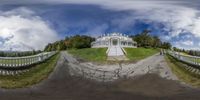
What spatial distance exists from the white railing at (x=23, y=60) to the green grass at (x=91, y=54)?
227 mm

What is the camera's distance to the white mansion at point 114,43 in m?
14.4

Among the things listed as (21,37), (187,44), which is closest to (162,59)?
(187,44)

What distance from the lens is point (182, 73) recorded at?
48.0 feet

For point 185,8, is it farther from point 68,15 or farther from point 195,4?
point 68,15

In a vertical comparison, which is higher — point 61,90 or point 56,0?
point 56,0

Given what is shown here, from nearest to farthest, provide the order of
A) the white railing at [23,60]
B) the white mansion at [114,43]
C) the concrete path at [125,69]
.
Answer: the white railing at [23,60] → the white mansion at [114,43] → the concrete path at [125,69]

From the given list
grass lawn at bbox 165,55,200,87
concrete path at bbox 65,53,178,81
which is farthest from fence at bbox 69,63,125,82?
grass lawn at bbox 165,55,200,87

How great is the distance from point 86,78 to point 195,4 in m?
1.31

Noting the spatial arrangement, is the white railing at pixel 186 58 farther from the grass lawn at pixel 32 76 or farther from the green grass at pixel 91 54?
the grass lawn at pixel 32 76

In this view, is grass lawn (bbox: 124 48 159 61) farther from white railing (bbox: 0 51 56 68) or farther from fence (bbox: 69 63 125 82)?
white railing (bbox: 0 51 56 68)

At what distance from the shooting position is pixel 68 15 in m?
14.4

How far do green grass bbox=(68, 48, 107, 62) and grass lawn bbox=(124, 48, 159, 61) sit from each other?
25cm

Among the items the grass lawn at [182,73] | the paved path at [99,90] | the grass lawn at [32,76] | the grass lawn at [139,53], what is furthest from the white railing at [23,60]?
the grass lawn at [182,73]

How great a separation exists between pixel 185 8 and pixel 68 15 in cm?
113
